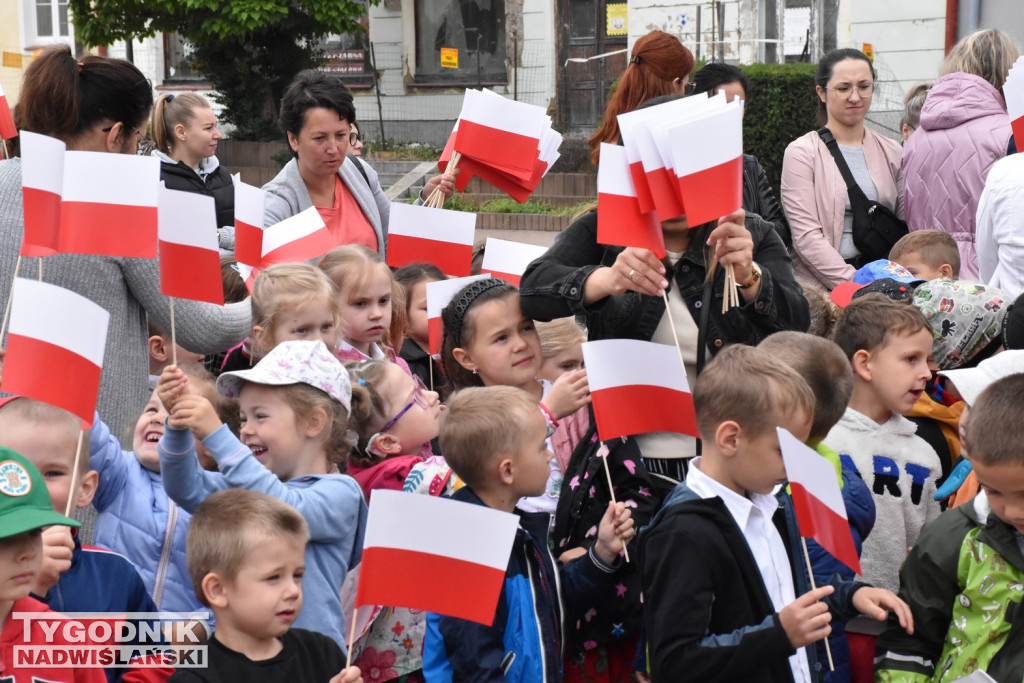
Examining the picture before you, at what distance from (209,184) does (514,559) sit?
4337mm

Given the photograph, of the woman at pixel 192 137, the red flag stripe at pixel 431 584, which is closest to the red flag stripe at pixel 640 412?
the red flag stripe at pixel 431 584

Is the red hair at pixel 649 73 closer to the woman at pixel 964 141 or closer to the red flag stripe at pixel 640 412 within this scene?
the red flag stripe at pixel 640 412

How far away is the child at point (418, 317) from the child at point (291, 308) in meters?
0.75

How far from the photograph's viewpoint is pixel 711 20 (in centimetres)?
1686

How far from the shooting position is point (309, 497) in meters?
2.79

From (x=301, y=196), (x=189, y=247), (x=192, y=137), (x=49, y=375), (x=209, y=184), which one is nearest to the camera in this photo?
(x=49, y=375)

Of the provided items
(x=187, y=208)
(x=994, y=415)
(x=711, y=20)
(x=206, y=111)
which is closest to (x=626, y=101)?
(x=187, y=208)

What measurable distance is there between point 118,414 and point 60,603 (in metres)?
0.78

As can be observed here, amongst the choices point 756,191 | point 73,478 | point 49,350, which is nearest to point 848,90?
point 756,191

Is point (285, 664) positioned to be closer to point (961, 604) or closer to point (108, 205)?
point (108, 205)

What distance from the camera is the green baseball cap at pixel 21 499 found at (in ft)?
7.33

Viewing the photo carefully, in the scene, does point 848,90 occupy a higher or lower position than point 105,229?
higher

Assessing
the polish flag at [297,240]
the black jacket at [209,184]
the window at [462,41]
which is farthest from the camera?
the window at [462,41]

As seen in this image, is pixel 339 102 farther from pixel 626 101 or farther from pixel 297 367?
pixel 297 367
